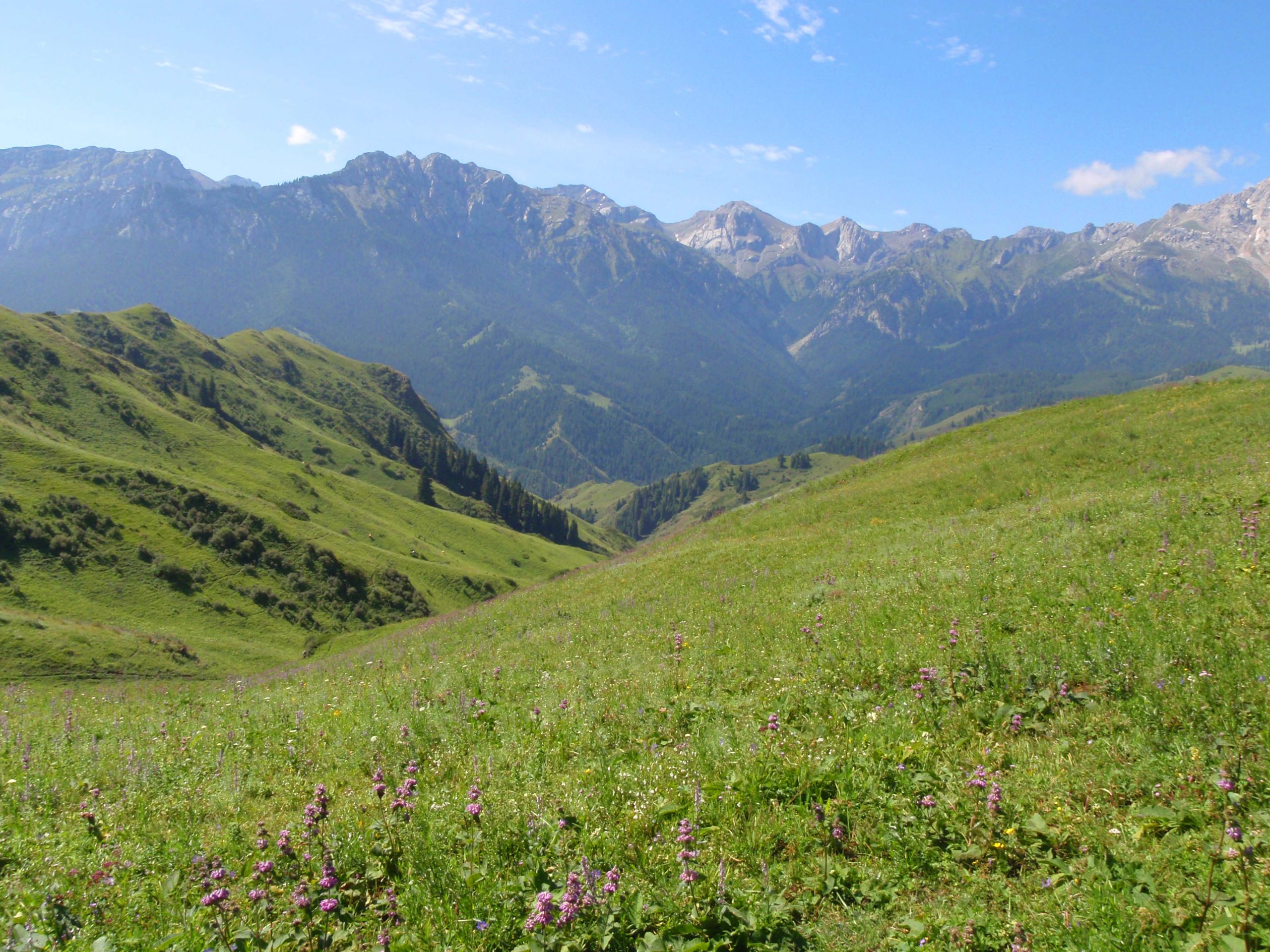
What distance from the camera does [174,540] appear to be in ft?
257

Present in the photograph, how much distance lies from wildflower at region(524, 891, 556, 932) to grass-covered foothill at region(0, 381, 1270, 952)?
24 mm

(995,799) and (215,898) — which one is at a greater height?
(995,799)

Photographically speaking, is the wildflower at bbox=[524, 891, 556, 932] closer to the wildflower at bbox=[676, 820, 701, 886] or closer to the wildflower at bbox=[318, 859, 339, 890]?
the wildflower at bbox=[676, 820, 701, 886]

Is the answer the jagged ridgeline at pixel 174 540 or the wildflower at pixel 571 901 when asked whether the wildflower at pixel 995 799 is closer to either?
the wildflower at pixel 571 901

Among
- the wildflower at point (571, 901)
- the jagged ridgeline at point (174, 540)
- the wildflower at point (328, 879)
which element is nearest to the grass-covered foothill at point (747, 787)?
the wildflower at point (571, 901)

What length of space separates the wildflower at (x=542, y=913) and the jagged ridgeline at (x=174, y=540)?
56513 millimetres

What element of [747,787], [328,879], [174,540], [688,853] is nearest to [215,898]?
[328,879]

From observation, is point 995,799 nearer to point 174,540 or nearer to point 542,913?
point 542,913

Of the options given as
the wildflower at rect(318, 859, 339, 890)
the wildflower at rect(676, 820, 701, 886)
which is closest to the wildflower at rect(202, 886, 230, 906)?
the wildflower at rect(318, 859, 339, 890)

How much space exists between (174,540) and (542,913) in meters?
92.1

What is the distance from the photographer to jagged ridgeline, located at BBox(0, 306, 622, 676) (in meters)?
60.3

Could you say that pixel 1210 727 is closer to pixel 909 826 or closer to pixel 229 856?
pixel 909 826

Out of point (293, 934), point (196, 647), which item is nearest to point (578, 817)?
point (293, 934)

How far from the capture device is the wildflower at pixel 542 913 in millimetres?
4414
